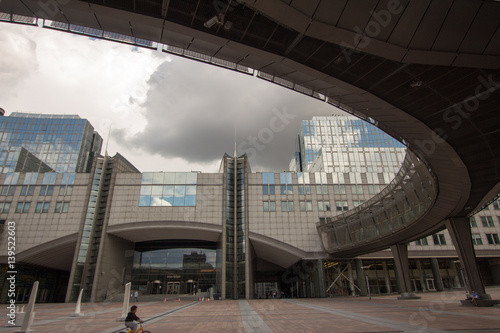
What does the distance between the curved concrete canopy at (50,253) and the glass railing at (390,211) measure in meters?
39.7

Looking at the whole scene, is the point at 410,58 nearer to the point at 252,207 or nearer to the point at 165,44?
the point at 165,44

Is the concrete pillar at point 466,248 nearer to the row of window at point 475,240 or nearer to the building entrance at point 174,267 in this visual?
the row of window at point 475,240

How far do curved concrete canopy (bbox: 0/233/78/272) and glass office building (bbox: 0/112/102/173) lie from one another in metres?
67.5

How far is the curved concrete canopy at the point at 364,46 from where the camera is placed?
7.64 m

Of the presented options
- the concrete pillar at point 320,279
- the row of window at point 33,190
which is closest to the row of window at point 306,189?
the concrete pillar at point 320,279

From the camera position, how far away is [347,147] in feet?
356

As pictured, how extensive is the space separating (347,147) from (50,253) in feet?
306

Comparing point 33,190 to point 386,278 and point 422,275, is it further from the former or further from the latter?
point 422,275

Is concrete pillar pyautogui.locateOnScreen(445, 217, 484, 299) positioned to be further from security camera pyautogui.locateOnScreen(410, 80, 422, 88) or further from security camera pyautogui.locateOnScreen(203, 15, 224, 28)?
security camera pyautogui.locateOnScreen(203, 15, 224, 28)

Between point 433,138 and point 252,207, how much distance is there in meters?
38.0

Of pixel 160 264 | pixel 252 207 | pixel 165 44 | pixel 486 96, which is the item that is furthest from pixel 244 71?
pixel 160 264

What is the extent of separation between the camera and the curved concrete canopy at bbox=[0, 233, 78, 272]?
45.3 m

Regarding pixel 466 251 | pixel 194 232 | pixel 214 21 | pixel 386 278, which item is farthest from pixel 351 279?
pixel 214 21

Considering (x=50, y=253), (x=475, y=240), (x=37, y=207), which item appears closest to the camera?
(x=50, y=253)
